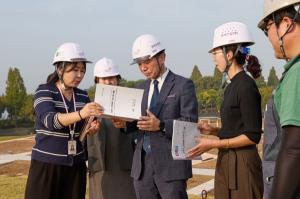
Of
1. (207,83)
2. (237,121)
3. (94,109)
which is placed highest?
(207,83)

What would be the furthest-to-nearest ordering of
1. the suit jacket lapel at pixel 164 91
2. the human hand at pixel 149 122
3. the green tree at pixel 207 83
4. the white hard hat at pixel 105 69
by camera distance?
the green tree at pixel 207 83
the white hard hat at pixel 105 69
the suit jacket lapel at pixel 164 91
the human hand at pixel 149 122

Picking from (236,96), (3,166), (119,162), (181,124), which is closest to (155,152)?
(181,124)

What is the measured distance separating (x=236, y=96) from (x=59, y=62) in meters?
1.54

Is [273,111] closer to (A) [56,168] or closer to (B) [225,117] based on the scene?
(B) [225,117]

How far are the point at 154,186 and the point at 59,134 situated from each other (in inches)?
35.7

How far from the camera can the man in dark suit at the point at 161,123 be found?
337 cm

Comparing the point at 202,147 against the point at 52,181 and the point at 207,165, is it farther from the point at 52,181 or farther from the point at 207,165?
the point at 207,165

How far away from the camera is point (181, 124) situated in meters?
3.04

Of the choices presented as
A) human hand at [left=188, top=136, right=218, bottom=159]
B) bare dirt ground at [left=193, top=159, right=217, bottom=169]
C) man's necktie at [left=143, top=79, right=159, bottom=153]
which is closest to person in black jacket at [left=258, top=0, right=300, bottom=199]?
human hand at [left=188, top=136, right=218, bottom=159]

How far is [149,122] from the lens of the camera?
3223 mm

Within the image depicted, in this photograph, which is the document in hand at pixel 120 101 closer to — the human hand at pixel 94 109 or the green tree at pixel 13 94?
the human hand at pixel 94 109

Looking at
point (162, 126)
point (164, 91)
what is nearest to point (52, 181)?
point (162, 126)

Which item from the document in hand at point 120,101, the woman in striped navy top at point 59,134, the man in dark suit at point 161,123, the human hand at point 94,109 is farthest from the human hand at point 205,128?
the woman in striped navy top at point 59,134

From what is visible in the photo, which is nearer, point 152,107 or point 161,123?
point 161,123
